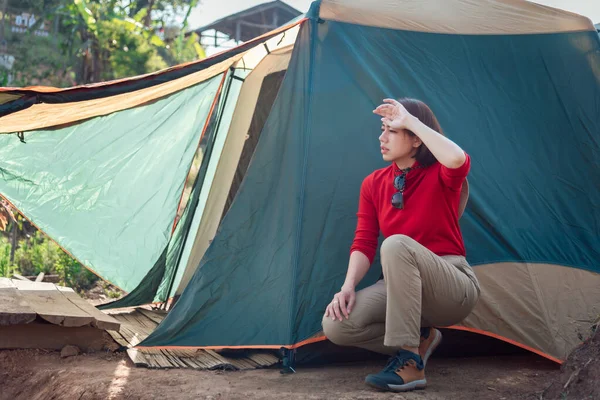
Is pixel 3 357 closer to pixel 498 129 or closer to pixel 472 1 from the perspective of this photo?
pixel 498 129

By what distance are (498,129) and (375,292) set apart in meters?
Result: 1.31

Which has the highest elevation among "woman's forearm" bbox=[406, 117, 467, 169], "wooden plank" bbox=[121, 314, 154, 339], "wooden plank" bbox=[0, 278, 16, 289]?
"woman's forearm" bbox=[406, 117, 467, 169]

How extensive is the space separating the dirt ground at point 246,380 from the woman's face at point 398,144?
3.24 feet

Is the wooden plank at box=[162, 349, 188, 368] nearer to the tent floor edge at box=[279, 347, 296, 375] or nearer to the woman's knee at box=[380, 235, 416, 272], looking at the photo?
the tent floor edge at box=[279, 347, 296, 375]

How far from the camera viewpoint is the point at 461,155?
2652 millimetres

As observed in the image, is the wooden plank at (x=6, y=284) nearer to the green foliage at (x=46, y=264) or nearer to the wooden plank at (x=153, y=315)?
the wooden plank at (x=153, y=315)

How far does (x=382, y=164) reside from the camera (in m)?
3.46

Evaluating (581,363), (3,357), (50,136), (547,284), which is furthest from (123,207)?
(581,363)

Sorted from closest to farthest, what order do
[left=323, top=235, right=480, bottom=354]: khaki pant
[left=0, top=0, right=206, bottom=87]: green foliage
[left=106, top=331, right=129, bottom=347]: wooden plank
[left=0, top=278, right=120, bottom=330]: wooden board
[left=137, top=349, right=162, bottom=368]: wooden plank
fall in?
[left=323, top=235, right=480, bottom=354]: khaki pant
[left=137, top=349, right=162, bottom=368]: wooden plank
[left=0, top=278, right=120, bottom=330]: wooden board
[left=106, top=331, right=129, bottom=347]: wooden plank
[left=0, top=0, right=206, bottom=87]: green foliage

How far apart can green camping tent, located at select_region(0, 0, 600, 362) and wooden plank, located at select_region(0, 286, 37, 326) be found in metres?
0.66

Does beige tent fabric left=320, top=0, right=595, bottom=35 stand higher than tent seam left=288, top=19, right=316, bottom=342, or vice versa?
beige tent fabric left=320, top=0, right=595, bottom=35

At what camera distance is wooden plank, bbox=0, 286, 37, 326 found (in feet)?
11.1

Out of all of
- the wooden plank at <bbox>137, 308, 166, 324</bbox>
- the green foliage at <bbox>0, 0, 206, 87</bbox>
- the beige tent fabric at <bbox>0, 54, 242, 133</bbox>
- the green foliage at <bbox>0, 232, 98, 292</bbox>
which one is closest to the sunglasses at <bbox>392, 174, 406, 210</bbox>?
the beige tent fabric at <bbox>0, 54, 242, 133</bbox>

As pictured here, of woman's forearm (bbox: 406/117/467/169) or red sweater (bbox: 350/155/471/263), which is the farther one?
red sweater (bbox: 350/155/471/263)
